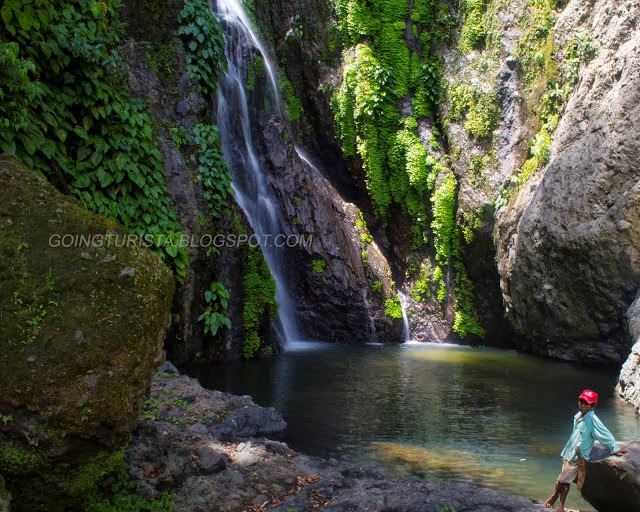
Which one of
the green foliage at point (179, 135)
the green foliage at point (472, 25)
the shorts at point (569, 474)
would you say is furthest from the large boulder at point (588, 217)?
the green foliage at point (179, 135)

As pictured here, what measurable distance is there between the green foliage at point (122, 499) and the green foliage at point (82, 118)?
11.2ft

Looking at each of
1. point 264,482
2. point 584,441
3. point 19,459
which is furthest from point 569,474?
point 19,459

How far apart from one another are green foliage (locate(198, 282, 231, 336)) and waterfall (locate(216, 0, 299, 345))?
252cm

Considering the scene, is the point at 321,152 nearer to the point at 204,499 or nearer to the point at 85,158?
the point at 85,158

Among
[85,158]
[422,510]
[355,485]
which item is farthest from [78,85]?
[422,510]

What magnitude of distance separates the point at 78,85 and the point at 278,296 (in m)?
8.44

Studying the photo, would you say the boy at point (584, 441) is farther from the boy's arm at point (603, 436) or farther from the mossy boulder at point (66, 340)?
the mossy boulder at point (66, 340)

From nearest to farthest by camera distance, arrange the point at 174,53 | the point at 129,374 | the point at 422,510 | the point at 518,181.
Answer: the point at 129,374
the point at 422,510
the point at 174,53
the point at 518,181

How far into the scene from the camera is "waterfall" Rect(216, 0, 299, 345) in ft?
48.0

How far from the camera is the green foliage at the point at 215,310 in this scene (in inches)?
468

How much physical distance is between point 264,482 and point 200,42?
33.0 feet

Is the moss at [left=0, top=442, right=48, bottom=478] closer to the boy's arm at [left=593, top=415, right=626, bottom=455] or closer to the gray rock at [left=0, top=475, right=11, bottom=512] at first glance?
the gray rock at [left=0, top=475, right=11, bottom=512]

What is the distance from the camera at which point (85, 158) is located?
330 inches

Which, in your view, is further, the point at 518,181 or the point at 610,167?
the point at 518,181
